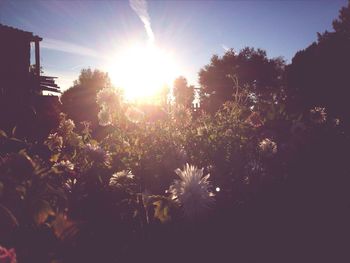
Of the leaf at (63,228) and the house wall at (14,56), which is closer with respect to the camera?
the leaf at (63,228)

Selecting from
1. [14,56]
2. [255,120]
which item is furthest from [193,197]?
[14,56]

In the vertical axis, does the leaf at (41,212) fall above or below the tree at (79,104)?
below

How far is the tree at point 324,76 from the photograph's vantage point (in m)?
11.7

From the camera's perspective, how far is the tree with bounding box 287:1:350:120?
11.7m

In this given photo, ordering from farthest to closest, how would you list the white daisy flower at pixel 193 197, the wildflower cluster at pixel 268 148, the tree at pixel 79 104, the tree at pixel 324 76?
the tree at pixel 79 104 < the tree at pixel 324 76 < the wildflower cluster at pixel 268 148 < the white daisy flower at pixel 193 197

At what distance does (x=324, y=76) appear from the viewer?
13.6m

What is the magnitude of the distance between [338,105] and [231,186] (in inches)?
411

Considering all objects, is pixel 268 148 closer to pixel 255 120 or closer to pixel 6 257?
pixel 255 120

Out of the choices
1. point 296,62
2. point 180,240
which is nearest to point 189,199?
point 180,240

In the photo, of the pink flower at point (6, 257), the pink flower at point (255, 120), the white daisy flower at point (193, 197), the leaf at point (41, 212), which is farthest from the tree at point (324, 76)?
the pink flower at point (6, 257)

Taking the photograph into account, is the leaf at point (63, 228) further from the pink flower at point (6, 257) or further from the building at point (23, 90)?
the building at point (23, 90)

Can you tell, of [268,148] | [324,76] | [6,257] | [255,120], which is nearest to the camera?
[6,257]

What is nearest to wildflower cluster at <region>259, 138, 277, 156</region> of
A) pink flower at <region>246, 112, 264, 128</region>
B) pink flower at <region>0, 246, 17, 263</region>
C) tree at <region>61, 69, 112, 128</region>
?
pink flower at <region>246, 112, 264, 128</region>

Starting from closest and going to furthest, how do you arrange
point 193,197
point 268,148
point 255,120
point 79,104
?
point 193,197, point 268,148, point 255,120, point 79,104
